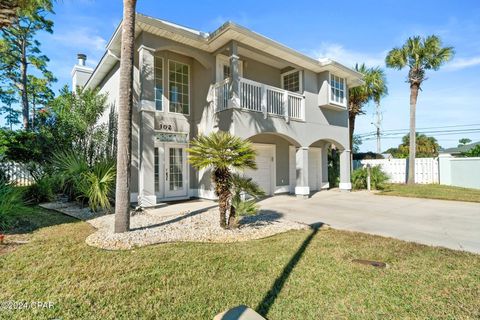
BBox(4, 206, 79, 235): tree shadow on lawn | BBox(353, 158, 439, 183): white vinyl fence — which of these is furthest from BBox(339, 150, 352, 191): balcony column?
BBox(4, 206, 79, 235): tree shadow on lawn

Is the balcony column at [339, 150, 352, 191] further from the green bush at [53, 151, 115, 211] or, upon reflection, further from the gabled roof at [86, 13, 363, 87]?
the green bush at [53, 151, 115, 211]

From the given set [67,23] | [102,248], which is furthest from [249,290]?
[67,23]

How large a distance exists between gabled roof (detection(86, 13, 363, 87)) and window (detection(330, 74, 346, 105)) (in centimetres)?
143

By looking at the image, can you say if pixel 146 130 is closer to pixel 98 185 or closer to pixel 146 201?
pixel 98 185

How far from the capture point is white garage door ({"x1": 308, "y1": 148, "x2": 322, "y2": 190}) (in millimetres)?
15633

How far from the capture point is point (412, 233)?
6395mm

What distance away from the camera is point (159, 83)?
10.7 metres

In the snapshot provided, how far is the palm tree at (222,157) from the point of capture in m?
6.33

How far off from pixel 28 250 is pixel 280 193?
1078 cm

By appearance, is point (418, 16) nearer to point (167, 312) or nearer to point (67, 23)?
point (167, 312)

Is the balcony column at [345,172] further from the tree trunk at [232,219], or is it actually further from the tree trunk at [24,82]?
the tree trunk at [24,82]

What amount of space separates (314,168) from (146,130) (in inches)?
422

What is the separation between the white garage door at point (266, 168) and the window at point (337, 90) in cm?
453
